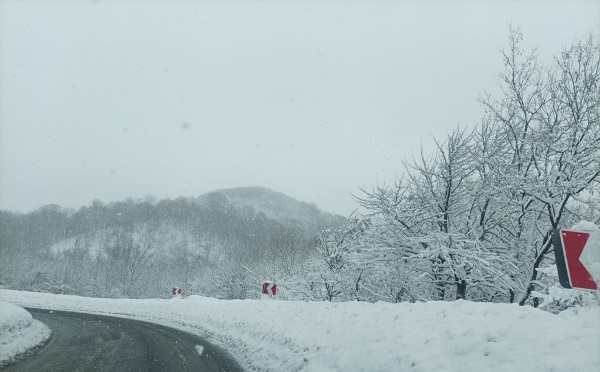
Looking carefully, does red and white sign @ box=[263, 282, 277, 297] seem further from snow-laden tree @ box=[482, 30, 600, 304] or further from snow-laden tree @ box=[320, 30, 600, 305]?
snow-laden tree @ box=[482, 30, 600, 304]

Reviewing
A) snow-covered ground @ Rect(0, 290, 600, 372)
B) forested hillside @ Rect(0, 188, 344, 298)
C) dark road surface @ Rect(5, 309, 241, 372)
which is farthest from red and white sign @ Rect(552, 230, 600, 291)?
forested hillside @ Rect(0, 188, 344, 298)

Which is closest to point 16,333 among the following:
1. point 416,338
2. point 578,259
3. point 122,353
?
point 122,353

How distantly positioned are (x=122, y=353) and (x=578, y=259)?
29.3 feet

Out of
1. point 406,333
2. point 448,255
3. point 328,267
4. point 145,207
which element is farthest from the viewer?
point 145,207

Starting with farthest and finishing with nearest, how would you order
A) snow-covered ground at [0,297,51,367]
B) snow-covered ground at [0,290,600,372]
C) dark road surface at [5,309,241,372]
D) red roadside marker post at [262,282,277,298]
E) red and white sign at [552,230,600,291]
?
red roadside marker post at [262,282,277,298] < snow-covered ground at [0,297,51,367] < dark road surface at [5,309,241,372] < snow-covered ground at [0,290,600,372] < red and white sign at [552,230,600,291]

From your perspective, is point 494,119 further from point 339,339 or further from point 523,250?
point 339,339

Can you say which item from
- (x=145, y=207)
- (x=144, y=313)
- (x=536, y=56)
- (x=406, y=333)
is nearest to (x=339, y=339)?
(x=406, y=333)

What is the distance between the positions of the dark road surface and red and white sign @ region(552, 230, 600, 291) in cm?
608

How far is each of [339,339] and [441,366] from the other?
96.5 inches

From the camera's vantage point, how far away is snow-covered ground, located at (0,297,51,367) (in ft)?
25.5

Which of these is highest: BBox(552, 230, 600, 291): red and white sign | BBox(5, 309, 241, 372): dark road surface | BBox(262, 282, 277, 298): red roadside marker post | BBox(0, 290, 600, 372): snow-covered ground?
BBox(552, 230, 600, 291): red and white sign

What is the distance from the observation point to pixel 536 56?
473 inches

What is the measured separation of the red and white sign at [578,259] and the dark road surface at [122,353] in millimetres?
6077

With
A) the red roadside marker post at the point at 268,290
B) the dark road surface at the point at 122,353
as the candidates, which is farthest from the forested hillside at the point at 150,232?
the dark road surface at the point at 122,353
